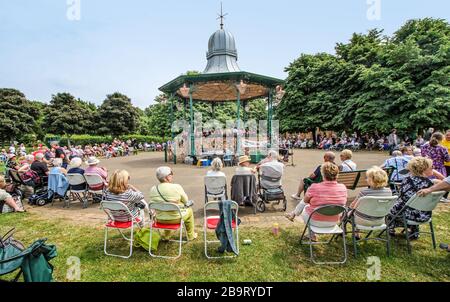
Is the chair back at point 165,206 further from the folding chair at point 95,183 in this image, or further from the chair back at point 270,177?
the folding chair at point 95,183

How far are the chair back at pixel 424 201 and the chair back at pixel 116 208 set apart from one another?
13.5 feet

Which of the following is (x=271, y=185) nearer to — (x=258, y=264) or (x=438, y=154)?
(x=258, y=264)

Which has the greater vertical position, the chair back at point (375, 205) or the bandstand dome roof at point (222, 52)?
the bandstand dome roof at point (222, 52)

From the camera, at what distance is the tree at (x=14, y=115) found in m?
28.3

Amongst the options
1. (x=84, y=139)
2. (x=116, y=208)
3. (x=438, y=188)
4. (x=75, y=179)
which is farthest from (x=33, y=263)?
(x=84, y=139)

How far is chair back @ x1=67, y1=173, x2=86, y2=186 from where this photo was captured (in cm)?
577

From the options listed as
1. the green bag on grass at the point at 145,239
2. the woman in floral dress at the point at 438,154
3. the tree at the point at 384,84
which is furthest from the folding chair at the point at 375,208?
the tree at the point at 384,84

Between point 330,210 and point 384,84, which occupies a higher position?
point 384,84

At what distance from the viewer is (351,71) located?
24.9 metres

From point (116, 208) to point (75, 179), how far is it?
332 centimetres

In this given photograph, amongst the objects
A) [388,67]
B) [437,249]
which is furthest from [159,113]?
[437,249]

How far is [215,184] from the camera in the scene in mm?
5000
